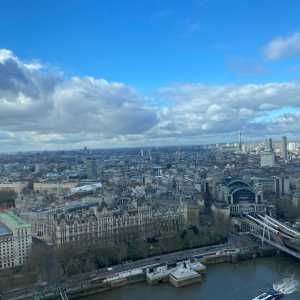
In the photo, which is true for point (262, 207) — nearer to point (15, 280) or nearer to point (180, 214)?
point (180, 214)

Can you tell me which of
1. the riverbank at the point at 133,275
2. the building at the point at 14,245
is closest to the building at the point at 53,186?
the building at the point at 14,245

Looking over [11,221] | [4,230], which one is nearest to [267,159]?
[11,221]

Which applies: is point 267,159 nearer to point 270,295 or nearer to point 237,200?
point 237,200

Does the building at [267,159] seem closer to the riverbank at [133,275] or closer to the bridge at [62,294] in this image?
the riverbank at [133,275]

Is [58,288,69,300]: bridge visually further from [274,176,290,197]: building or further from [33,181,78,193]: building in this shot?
[33,181,78,193]: building

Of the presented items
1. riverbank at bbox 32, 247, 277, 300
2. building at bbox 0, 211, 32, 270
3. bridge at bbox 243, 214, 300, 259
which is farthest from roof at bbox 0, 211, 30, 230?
bridge at bbox 243, 214, 300, 259
